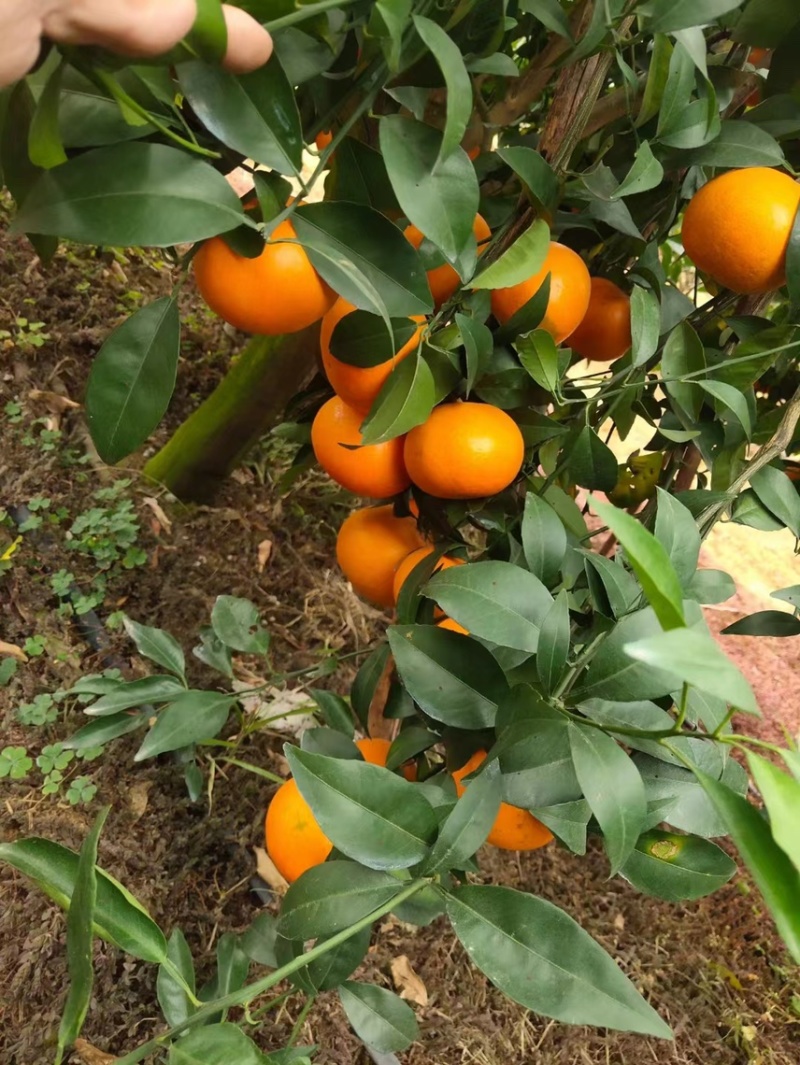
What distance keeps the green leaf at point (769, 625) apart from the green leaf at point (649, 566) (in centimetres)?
42

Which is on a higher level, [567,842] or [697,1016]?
[567,842]

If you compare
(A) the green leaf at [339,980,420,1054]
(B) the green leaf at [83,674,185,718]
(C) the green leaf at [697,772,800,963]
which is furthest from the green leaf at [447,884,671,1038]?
(B) the green leaf at [83,674,185,718]

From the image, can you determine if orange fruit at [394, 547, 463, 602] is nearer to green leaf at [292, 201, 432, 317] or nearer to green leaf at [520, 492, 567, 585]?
green leaf at [520, 492, 567, 585]

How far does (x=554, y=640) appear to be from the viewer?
1.49 feet

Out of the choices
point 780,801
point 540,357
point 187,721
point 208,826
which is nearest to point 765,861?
point 780,801

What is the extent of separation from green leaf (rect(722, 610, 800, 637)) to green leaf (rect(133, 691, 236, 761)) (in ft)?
1.68

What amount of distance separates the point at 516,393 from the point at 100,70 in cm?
38

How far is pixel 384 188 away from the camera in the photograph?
0.49 meters

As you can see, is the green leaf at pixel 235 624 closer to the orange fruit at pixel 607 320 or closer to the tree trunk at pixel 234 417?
the tree trunk at pixel 234 417

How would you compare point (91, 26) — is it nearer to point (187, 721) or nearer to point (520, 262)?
point (520, 262)

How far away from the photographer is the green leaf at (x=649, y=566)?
281mm

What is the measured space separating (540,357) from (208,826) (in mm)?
745

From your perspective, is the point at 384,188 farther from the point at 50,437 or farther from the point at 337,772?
the point at 50,437

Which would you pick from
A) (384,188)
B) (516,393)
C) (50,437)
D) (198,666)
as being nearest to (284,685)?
(198,666)
